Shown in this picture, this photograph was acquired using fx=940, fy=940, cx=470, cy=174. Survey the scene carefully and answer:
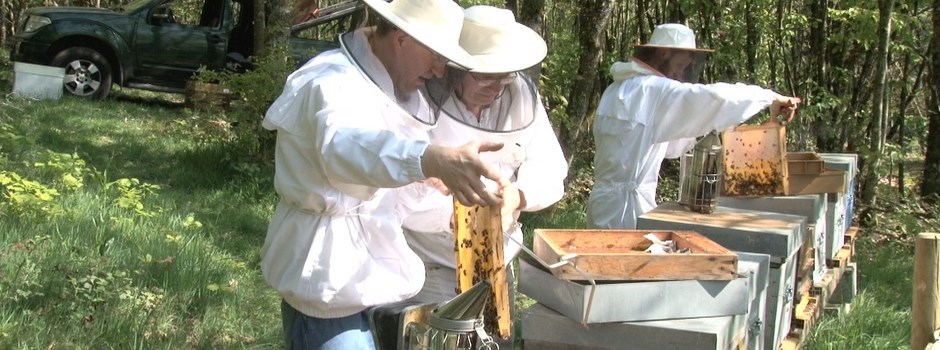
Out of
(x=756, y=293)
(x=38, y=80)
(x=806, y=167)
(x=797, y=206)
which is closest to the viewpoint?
(x=756, y=293)

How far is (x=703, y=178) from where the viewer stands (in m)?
3.20

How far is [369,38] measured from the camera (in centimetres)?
197

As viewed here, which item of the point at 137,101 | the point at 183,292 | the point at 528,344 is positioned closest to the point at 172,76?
the point at 137,101

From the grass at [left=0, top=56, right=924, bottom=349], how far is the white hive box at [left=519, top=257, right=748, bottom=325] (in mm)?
Answer: 1577

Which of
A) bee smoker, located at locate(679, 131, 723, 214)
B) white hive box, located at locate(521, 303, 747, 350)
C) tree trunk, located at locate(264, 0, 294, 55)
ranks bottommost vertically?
white hive box, located at locate(521, 303, 747, 350)

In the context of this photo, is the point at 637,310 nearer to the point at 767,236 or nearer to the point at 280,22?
the point at 767,236

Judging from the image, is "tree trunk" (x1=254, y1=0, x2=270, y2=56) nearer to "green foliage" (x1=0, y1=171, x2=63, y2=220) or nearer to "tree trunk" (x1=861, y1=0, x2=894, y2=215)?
"green foliage" (x1=0, y1=171, x2=63, y2=220)

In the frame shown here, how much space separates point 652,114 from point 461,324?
2.34 m

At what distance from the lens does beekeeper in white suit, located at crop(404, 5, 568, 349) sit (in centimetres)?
224

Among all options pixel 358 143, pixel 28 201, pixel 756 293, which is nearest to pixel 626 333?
pixel 756 293

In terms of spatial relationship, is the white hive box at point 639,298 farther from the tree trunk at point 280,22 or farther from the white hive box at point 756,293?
the tree trunk at point 280,22

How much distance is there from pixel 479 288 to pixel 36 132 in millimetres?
6192

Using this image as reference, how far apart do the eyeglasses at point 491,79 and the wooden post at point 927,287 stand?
1138mm

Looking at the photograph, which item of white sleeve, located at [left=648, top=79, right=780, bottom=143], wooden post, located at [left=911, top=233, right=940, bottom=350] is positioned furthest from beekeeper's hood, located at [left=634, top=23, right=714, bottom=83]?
wooden post, located at [left=911, top=233, right=940, bottom=350]
